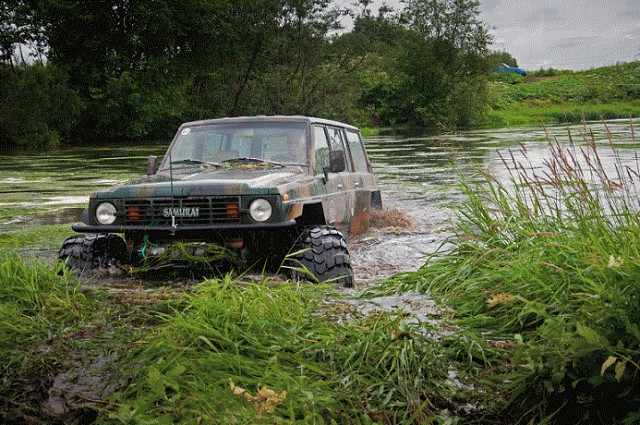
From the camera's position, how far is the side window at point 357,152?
8.77 m

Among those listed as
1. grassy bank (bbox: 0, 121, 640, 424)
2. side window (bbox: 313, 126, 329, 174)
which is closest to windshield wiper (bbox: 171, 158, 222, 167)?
side window (bbox: 313, 126, 329, 174)

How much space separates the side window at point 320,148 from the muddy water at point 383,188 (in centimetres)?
104

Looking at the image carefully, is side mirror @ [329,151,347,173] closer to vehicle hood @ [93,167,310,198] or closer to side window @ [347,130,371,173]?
vehicle hood @ [93,167,310,198]

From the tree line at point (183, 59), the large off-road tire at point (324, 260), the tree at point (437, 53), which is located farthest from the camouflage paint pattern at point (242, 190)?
the tree at point (437, 53)

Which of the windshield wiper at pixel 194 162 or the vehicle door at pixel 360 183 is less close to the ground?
the windshield wiper at pixel 194 162

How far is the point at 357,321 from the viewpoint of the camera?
4363 millimetres

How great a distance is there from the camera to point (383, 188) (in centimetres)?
1548

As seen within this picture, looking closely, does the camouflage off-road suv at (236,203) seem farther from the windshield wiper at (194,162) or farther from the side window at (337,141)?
the side window at (337,141)

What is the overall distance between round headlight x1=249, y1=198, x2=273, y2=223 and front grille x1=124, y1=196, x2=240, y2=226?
0.12m

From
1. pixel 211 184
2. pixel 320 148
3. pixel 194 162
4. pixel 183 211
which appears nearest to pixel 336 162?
pixel 320 148

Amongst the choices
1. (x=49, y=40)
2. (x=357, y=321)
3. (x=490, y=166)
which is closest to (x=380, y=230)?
(x=357, y=321)

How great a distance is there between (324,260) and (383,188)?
9.80 meters

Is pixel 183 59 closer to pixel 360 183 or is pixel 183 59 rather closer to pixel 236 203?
pixel 360 183

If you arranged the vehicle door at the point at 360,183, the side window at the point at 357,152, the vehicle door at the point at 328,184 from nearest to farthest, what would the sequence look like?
the vehicle door at the point at 328,184, the vehicle door at the point at 360,183, the side window at the point at 357,152
